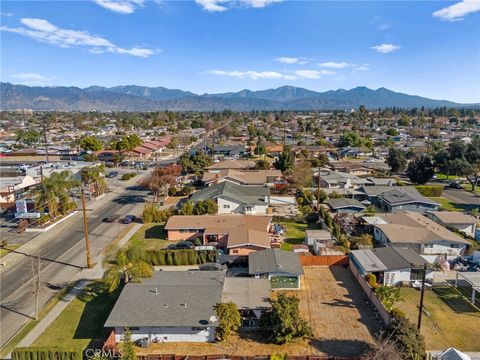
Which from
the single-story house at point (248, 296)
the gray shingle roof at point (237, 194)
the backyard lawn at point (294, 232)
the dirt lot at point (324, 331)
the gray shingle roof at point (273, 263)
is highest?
the gray shingle roof at point (237, 194)

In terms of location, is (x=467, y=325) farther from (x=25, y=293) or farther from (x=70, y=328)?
(x=25, y=293)

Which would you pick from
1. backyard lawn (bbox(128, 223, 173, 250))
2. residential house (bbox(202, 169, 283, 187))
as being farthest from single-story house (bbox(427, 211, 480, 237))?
backyard lawn (bbox(128, 223, 173, 250))

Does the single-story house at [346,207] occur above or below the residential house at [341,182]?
below

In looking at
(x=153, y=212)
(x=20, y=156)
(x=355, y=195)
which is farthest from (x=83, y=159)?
(x=355, y=195)

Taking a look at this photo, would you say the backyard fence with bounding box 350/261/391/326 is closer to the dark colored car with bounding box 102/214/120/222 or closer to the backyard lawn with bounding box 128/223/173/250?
the backyard lawn with bounding box 128/223/173/250

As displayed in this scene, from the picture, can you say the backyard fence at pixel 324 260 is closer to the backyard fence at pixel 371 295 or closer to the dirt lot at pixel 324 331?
the backyard fence at pixel 371 295

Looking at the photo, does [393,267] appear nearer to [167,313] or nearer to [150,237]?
[167,313]

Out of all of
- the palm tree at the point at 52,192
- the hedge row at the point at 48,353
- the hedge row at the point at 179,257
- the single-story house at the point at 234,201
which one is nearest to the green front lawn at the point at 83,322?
the hedge row at the point at 48,353
